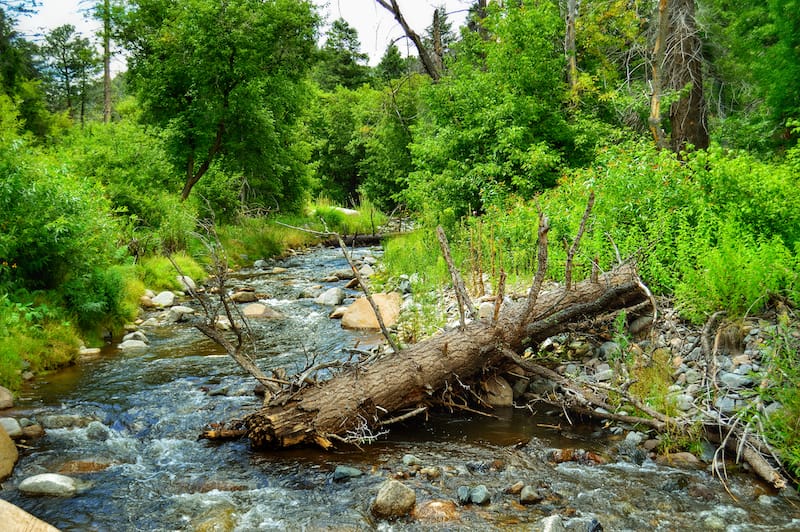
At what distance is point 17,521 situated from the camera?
9.91 ft

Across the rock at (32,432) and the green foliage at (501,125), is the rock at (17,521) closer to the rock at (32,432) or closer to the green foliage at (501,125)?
the rock at (32,432)

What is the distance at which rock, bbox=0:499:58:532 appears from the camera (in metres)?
2.98

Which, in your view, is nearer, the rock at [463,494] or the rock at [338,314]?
the rock at [463,494]

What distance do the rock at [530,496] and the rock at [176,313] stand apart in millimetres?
8251

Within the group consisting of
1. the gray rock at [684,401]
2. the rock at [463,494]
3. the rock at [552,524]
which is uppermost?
the gray rock at [684,401]

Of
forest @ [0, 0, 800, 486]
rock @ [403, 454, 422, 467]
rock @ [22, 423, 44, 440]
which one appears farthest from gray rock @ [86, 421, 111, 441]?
rock @ [403, 454, 422, 467]

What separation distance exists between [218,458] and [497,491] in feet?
8.17

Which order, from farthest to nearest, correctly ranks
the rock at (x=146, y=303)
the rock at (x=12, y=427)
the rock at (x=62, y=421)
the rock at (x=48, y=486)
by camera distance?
1. the rock at (x=146, y=303)
2. the rock at (x=62, y=421)
3. the rock at (x=12, y=427)
4. the rock at (x=48, y=486)

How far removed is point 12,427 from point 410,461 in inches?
153

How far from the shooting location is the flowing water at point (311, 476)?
12.5ft

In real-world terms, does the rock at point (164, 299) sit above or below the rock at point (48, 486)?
below

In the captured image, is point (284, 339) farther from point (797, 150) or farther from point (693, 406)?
point (797, 150)

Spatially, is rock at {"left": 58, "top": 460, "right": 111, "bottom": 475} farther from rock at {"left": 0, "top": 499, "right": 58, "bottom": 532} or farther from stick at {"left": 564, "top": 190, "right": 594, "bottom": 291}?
stick at {"left": 564, "top": 190, "right": 594, "bottom": 291}

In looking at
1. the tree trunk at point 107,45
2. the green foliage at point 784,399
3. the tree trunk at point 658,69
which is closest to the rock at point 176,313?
the green foliage at point 784,399
